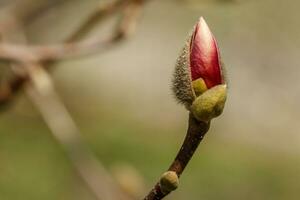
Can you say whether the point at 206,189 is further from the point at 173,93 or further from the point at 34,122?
the point at 173,93

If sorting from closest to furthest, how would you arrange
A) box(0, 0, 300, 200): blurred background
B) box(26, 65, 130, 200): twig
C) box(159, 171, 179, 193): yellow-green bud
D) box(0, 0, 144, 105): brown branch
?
Result: 1. box(159, 171, 179, 193): yellow-green bud
2. box(0, 0, 144, 105): brown branch
3. box(26, 65, 130, 200): twig
4. box(0, 0, 300, 200): blurred background

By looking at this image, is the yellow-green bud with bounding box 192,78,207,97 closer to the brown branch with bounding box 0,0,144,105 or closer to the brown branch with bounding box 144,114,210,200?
the brown branch with bounding box 144,114,210,200

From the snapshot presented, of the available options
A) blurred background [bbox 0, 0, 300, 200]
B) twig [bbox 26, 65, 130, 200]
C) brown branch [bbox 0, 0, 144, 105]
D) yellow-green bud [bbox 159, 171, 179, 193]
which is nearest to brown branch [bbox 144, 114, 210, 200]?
yellow-green bud [bbox 159, 171, 179, 193]

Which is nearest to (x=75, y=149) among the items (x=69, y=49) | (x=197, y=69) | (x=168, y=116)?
(x=69, y=49)

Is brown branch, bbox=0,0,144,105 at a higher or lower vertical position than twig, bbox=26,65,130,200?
higher

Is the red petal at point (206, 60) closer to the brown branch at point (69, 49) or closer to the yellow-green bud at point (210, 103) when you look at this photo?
the yellow-green bud at point (210, 103)

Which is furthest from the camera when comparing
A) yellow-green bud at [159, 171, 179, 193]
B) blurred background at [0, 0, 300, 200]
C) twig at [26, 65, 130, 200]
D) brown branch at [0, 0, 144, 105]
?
blurred background at [0, 0, 300, 200]

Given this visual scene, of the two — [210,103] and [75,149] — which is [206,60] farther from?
[75,149]

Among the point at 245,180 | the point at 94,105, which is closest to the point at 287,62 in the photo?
the point at 245,180
